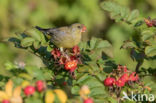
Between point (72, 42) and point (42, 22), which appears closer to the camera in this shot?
point (72, 42)

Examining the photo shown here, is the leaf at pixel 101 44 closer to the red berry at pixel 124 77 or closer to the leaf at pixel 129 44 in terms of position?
the leaf at pixel 129 44

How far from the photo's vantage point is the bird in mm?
1927

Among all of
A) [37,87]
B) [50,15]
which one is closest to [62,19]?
[50,15]

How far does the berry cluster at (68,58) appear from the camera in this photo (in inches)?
64.6

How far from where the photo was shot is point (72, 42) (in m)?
1.95

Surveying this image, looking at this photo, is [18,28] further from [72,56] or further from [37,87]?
[37,87]

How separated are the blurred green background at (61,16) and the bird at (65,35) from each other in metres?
2.75

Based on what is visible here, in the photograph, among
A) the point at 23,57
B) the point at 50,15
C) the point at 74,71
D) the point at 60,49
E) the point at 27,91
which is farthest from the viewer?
the point at 50,15

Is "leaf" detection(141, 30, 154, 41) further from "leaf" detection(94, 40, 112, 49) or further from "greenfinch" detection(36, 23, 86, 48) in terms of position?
"greenfinch" detection(36, 23, 86, 48)

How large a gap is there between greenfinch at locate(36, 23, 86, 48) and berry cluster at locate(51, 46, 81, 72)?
0.42 ft

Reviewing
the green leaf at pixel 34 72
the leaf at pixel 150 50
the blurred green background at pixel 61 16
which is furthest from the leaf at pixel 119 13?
the blurred green background at pixel 61 16

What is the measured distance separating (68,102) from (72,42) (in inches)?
28.2

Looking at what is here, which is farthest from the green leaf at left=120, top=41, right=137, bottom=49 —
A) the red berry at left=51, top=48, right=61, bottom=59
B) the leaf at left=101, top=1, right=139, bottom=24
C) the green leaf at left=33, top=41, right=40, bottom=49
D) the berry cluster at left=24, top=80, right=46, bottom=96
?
the berry cluster at left=24, top=80, right=46, bottom=96

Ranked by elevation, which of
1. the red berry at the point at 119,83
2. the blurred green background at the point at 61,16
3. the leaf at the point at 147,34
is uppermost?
the blurred green background at the point at 61,16
